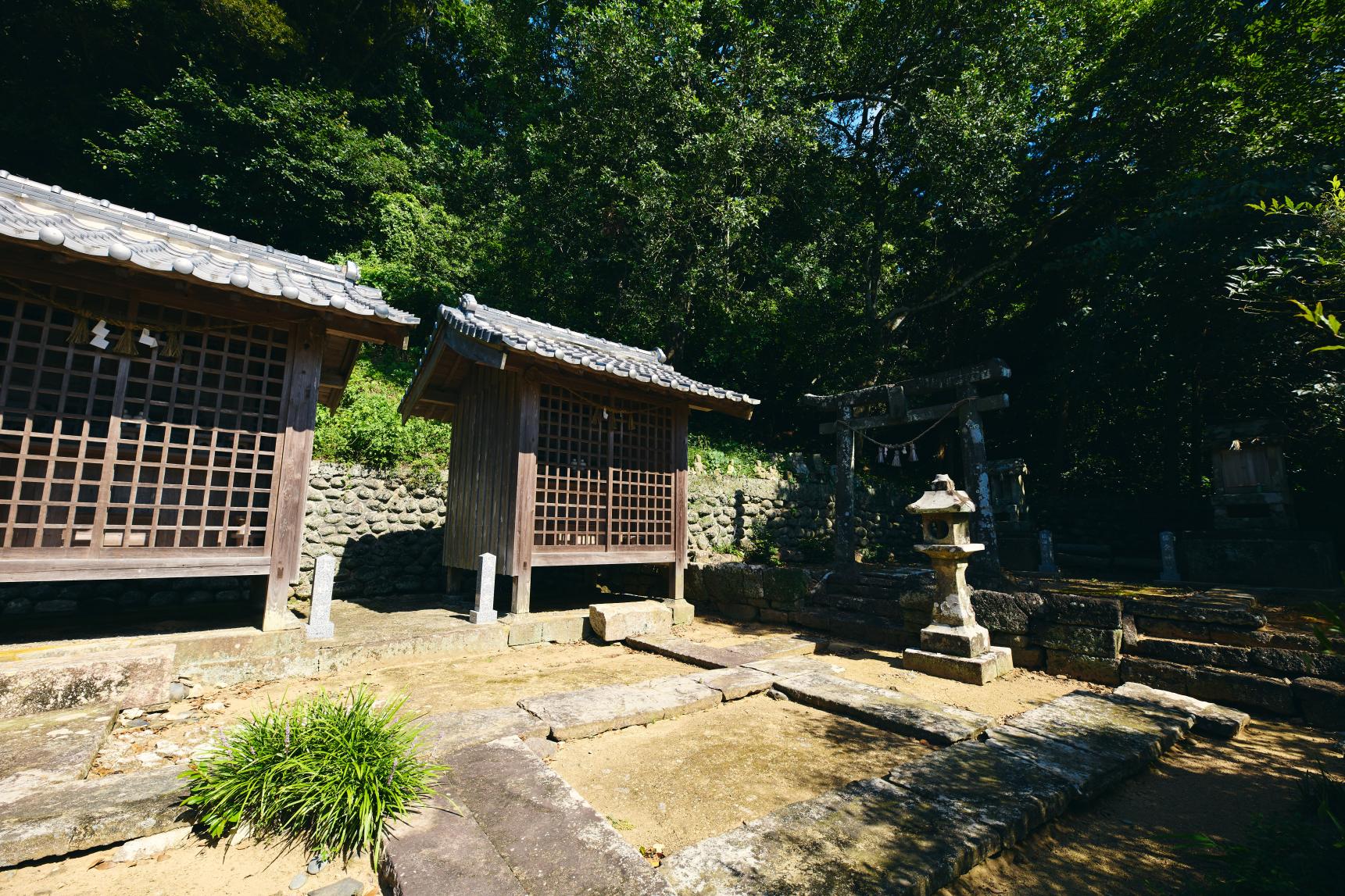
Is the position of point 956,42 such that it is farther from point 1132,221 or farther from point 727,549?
point 727,549

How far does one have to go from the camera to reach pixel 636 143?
13555mm

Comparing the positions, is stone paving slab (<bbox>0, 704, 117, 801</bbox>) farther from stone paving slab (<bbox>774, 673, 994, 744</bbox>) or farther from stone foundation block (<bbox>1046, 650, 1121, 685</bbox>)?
stone foundation block (<bbox>1046, 650, 1121, 685</bbox>)

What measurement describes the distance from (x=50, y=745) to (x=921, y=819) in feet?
16.2

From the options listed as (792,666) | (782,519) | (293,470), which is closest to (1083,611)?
(792,666)

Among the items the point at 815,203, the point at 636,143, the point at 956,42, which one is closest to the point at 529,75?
the point at 636,143

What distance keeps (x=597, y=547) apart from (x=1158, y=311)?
12.5 m

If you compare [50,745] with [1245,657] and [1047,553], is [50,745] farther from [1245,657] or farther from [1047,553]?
→ [1047,553]

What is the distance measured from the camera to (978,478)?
30.4ft

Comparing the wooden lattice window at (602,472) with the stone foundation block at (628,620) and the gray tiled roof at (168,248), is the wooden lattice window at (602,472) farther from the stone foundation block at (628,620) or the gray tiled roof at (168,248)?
the gray tiled roof at (168,248)

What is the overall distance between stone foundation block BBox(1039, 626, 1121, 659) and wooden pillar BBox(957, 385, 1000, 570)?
272cm

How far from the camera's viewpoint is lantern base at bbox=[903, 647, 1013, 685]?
579 centimetres

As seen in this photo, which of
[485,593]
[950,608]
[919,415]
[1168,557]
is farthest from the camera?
[919,415]

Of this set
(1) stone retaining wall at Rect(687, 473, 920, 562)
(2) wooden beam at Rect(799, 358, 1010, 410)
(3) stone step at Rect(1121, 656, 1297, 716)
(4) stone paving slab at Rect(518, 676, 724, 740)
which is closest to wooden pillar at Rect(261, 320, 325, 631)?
(4) stone paving slab at Rect(518, 676, 724, 740)

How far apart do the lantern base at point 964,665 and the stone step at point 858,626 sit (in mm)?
806
